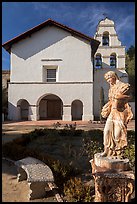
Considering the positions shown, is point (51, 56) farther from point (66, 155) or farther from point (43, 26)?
point (66, 155)

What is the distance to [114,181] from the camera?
3.86 metres

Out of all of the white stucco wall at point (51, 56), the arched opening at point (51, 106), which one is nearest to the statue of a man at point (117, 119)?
the white stucco wall at point (51, 56)

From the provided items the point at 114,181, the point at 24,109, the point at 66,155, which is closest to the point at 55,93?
the point at 24,109

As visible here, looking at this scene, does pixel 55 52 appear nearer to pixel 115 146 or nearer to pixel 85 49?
pixel 85 49

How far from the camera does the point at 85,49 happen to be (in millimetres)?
21141

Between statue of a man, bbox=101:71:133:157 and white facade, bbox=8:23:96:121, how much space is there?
16.8 m

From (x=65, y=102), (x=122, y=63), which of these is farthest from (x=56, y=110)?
(x=122, y=63)

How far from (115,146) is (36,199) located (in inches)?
94.8

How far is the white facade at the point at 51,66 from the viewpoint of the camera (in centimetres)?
2100

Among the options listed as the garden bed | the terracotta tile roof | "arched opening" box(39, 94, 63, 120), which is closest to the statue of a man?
the garden bed

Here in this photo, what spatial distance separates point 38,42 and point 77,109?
833 centimetres

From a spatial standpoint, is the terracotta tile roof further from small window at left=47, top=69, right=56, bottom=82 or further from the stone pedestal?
the stone pedestal

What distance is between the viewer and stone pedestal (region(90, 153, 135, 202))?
380 cm

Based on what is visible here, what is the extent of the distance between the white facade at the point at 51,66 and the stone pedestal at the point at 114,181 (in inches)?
670
